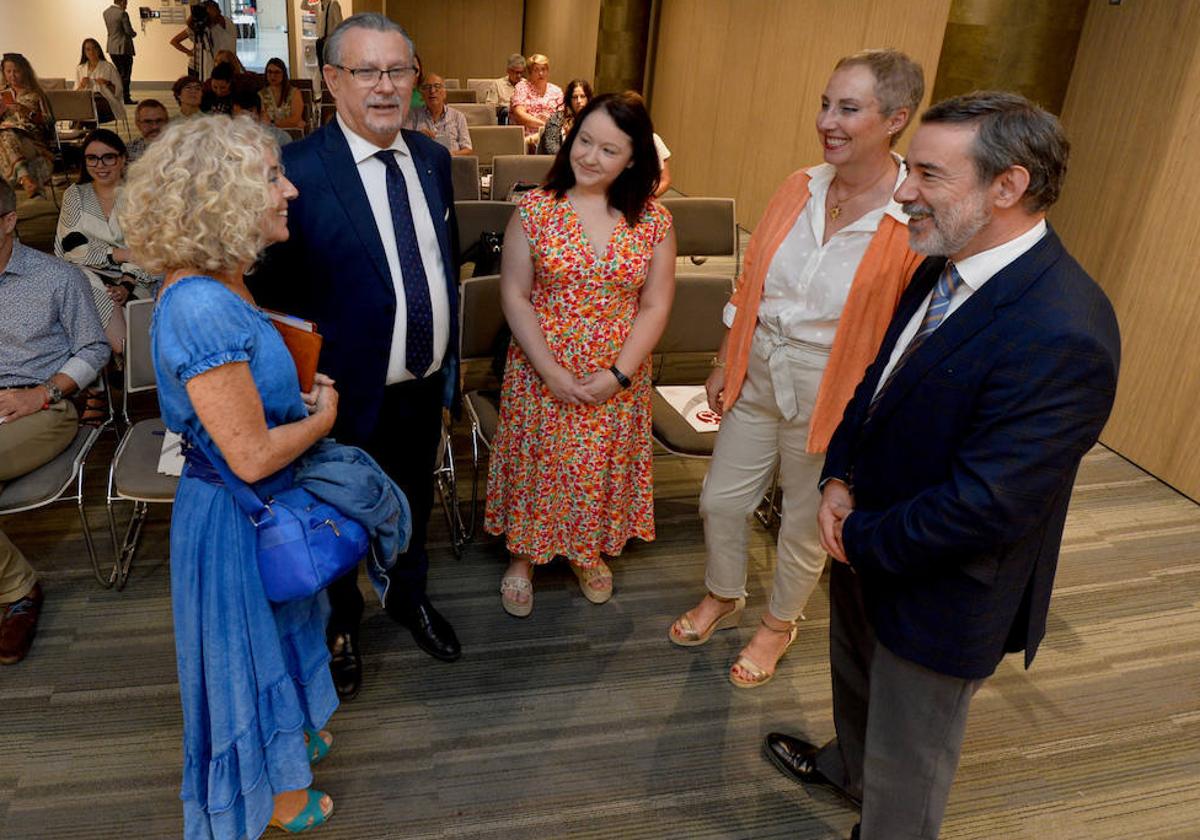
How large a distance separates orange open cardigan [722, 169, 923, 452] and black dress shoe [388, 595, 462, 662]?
124 centimetres

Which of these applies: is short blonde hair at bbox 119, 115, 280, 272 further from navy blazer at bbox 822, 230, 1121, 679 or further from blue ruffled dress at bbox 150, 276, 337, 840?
navy blazer at bbox 822, 230, 1121, 679

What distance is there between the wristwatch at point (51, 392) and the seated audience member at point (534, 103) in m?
5.87

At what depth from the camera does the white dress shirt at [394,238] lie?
7.71ft

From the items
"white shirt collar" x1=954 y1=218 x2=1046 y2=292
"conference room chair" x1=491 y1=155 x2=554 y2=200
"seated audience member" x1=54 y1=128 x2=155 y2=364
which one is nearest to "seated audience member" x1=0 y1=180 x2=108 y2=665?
"seated audience member" x1=54 y1=128 x2=155 y2=364

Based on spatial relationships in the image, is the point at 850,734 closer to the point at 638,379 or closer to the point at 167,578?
the point at 638,379

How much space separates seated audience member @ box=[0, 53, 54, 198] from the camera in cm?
695

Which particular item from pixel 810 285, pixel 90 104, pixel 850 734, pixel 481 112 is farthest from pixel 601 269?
pixel 90 104

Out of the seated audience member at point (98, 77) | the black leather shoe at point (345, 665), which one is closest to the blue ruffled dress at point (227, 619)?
the black leather shoe at point (345, 665)

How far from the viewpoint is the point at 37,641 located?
2963 millimetres

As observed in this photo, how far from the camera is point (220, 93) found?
24.2 feet

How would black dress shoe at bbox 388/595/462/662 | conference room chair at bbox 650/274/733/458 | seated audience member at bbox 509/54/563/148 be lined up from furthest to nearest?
seated audience member at bbox 509/54/563/148 < conference room chair at bbox 650/274/733/458 < black dress shoe at bbox 388/595/462/662

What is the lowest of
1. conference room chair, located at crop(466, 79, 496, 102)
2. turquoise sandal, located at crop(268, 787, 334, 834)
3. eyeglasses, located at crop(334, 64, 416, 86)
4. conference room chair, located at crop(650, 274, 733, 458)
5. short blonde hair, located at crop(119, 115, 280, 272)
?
turquoise sandal, located at crop(268, 787, 334, 834)

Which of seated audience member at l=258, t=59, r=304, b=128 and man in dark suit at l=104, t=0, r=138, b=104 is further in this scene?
man in dark suit at l=104, t=0, r=138, b=104

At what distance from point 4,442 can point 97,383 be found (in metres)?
1.72
